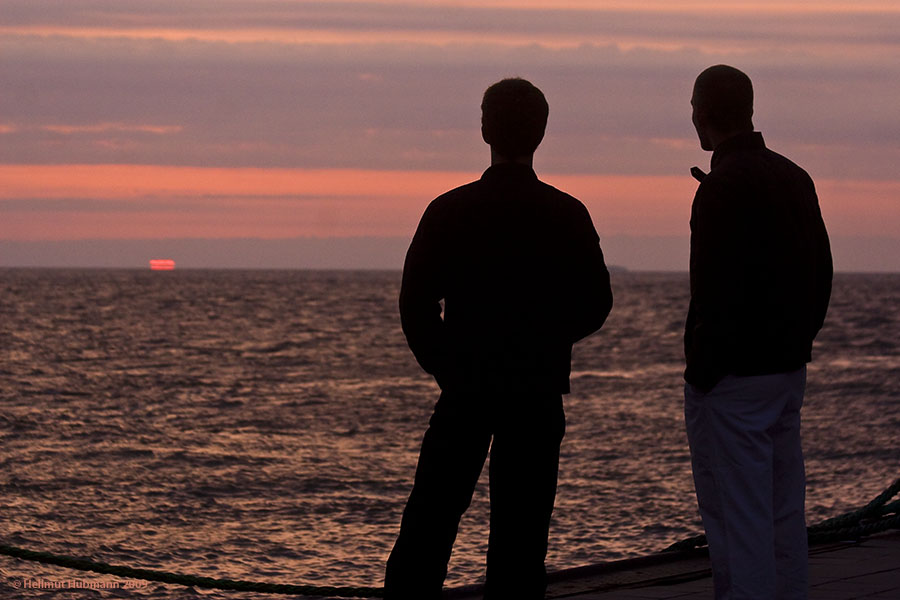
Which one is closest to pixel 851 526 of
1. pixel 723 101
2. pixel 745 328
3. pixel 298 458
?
pixel 745 328

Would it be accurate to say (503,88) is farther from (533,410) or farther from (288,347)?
(288,347)

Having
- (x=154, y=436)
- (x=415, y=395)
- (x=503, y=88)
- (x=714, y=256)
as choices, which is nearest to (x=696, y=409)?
(x=714, y=256)

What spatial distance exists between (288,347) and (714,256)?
53.3 metres

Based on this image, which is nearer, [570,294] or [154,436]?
[570,294]

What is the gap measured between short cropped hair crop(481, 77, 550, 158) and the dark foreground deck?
2.21m

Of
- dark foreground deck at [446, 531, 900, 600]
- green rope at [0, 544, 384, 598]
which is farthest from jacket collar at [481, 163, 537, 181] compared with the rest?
dark foreground deck at [446, 531, 900, 600]

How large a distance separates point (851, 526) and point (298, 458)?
47.2 ft

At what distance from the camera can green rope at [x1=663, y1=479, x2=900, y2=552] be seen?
251 inches

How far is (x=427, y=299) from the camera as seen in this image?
3.83 metres

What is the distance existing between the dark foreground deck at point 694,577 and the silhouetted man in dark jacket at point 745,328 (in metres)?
1.23

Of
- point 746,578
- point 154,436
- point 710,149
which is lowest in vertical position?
point 154,436

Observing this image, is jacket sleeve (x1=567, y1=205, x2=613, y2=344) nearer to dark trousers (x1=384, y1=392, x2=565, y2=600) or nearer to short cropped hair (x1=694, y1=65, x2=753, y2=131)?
dark trousers (x1=384, y1=392, x2=565, y2=600)

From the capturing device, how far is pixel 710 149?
4.30 m

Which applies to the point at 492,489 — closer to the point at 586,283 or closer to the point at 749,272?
the point at 586,283
